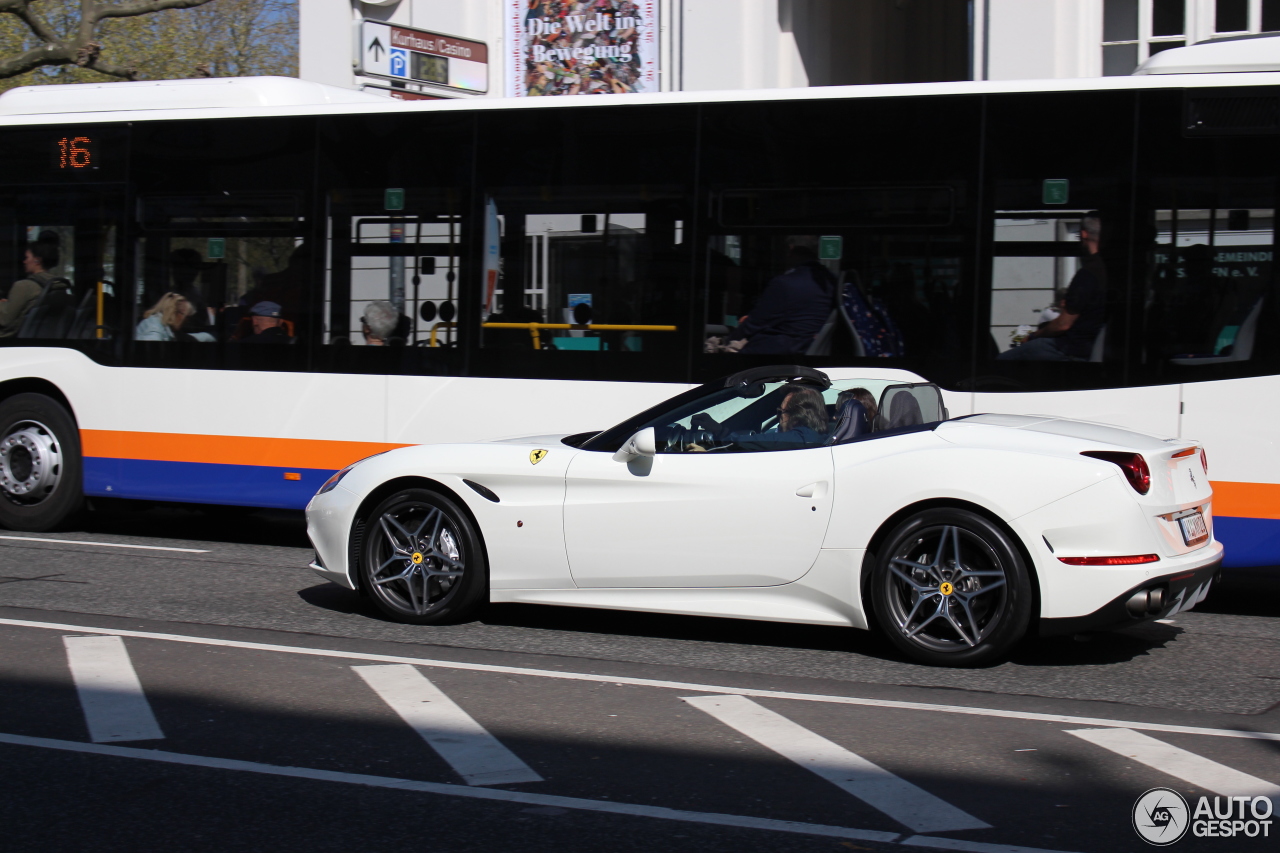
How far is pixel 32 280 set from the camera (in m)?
10.6

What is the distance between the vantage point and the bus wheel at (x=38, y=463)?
10.5m

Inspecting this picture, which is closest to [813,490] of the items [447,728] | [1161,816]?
[447,728]

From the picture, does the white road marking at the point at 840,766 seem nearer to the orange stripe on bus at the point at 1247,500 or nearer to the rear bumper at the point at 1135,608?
the rear bumper at the point at 1135,608

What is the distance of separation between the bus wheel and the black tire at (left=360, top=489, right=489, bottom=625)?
4410 mm

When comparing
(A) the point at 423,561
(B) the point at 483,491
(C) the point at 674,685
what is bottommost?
(C) the point at 674,685

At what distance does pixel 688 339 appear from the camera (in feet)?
29.2

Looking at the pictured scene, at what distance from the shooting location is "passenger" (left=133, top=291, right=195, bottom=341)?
33.6ft

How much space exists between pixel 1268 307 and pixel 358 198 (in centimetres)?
600

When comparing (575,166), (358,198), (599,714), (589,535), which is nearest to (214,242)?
(358,198)

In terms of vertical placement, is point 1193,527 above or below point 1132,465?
below

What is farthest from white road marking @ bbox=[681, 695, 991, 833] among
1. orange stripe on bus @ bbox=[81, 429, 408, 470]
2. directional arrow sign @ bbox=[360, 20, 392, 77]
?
directional arrow sign @ bbox=[360, 20, 392, 77]

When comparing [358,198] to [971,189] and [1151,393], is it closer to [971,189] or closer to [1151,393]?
[971,189]

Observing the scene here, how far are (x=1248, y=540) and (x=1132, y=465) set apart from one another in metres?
2.14

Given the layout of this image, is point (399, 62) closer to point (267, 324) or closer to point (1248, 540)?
point (267, 324)
